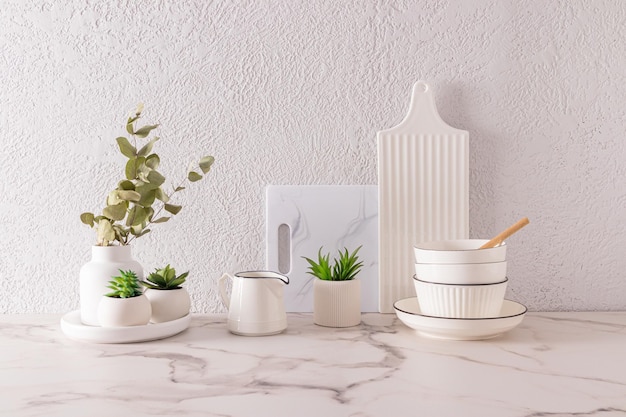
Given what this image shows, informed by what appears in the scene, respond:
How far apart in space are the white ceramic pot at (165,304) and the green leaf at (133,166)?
0.72 ft

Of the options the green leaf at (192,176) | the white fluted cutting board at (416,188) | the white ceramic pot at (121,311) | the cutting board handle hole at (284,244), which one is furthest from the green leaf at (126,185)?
the white fluted cutting board at (416,188)

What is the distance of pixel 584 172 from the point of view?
124 centimetres

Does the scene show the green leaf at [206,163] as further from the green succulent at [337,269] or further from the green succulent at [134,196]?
the green succulent at [337,269]

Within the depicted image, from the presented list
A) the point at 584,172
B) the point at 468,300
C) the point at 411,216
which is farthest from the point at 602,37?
the point at 468,300

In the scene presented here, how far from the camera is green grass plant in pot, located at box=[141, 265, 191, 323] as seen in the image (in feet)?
A: 3.49

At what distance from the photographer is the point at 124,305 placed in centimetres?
100

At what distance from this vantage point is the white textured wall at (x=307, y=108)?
1229mm

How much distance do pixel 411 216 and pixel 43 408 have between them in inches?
30.4

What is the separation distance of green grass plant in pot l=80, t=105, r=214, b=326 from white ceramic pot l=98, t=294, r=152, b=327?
0.20ft

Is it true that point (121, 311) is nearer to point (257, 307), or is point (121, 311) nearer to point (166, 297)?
point (166, 297)

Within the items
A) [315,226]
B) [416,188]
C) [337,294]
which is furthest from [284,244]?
[416,188]

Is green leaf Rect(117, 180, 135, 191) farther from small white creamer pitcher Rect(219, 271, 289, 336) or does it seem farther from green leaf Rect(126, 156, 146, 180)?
small white creamer pitcher Rect(219, 271, 289, 336)

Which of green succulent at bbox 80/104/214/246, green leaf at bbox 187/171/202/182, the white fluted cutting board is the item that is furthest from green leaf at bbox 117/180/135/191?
the white fluted cutting board

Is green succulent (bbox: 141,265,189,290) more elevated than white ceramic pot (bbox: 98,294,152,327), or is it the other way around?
green succulent (bbox: 141,265,189,290)
